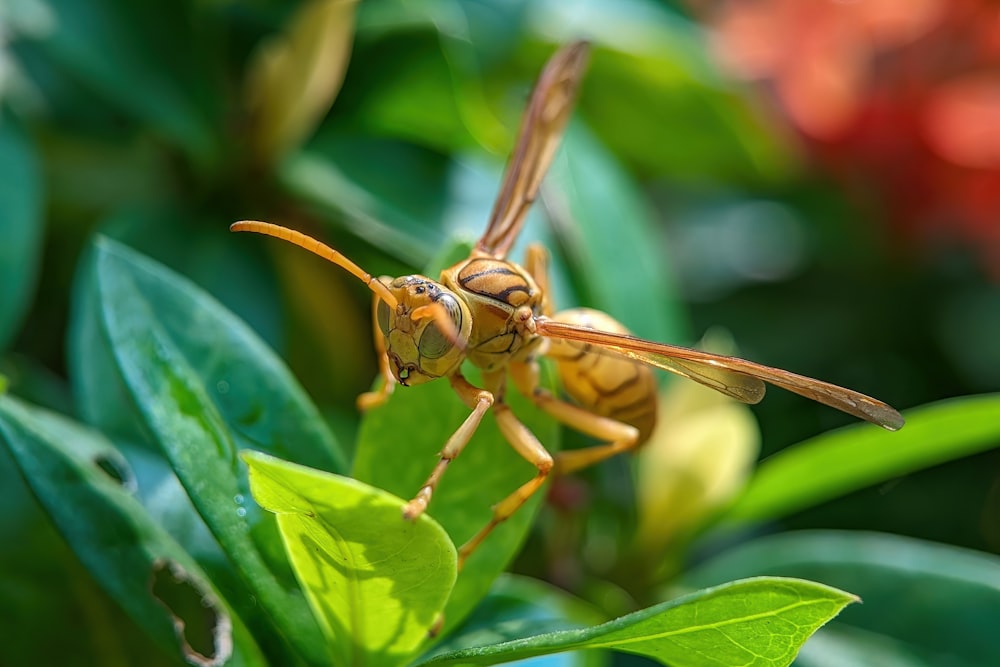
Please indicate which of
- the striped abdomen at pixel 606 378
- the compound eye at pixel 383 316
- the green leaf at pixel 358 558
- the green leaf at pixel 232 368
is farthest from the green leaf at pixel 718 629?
the striped abdomen at pixel 606 378

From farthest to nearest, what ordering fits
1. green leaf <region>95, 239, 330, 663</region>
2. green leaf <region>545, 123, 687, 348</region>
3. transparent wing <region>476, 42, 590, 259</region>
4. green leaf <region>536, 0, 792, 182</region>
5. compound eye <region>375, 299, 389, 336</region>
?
green leaf <region>536, 0, 792, 182</region> < green leaf <region>545, 123, 687, 348</region> < transparent wing <region>476, 42, 590, 259</region> < compound eye <region>375, 299, 389, 336</region> < green leaf <region>95, 239, 330, 663</region>

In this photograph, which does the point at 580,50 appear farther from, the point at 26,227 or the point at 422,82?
the point at 26,227

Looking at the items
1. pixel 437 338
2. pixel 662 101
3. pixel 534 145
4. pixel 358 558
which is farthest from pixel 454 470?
pixel 662 101

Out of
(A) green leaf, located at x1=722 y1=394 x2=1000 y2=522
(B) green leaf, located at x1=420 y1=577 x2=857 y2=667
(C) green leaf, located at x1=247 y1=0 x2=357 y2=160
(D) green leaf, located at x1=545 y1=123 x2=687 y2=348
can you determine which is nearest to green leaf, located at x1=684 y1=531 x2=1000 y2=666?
(A) green leaf, located at x1=722 y1=394 x2=1000 y2=522

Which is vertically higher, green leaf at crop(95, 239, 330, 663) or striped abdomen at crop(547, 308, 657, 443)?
striped abdomen at crop(547, 308, 657, 443)

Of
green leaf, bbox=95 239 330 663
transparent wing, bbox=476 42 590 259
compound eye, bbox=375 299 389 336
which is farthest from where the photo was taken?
transparent wing, bbox=476 42 590 259

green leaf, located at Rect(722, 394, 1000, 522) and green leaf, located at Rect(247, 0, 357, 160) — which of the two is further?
green leaf, located at Rect(247, 0, 357, 160)

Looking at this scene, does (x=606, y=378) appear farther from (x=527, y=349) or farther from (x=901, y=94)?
(x=901, y=94)

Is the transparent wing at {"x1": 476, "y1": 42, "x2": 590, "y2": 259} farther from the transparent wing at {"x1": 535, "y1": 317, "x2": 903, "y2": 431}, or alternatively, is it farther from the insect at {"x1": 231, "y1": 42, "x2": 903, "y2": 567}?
the transparent wing at {"x1": 535, "y1": 317, "x2": 903, "y2": 431}
